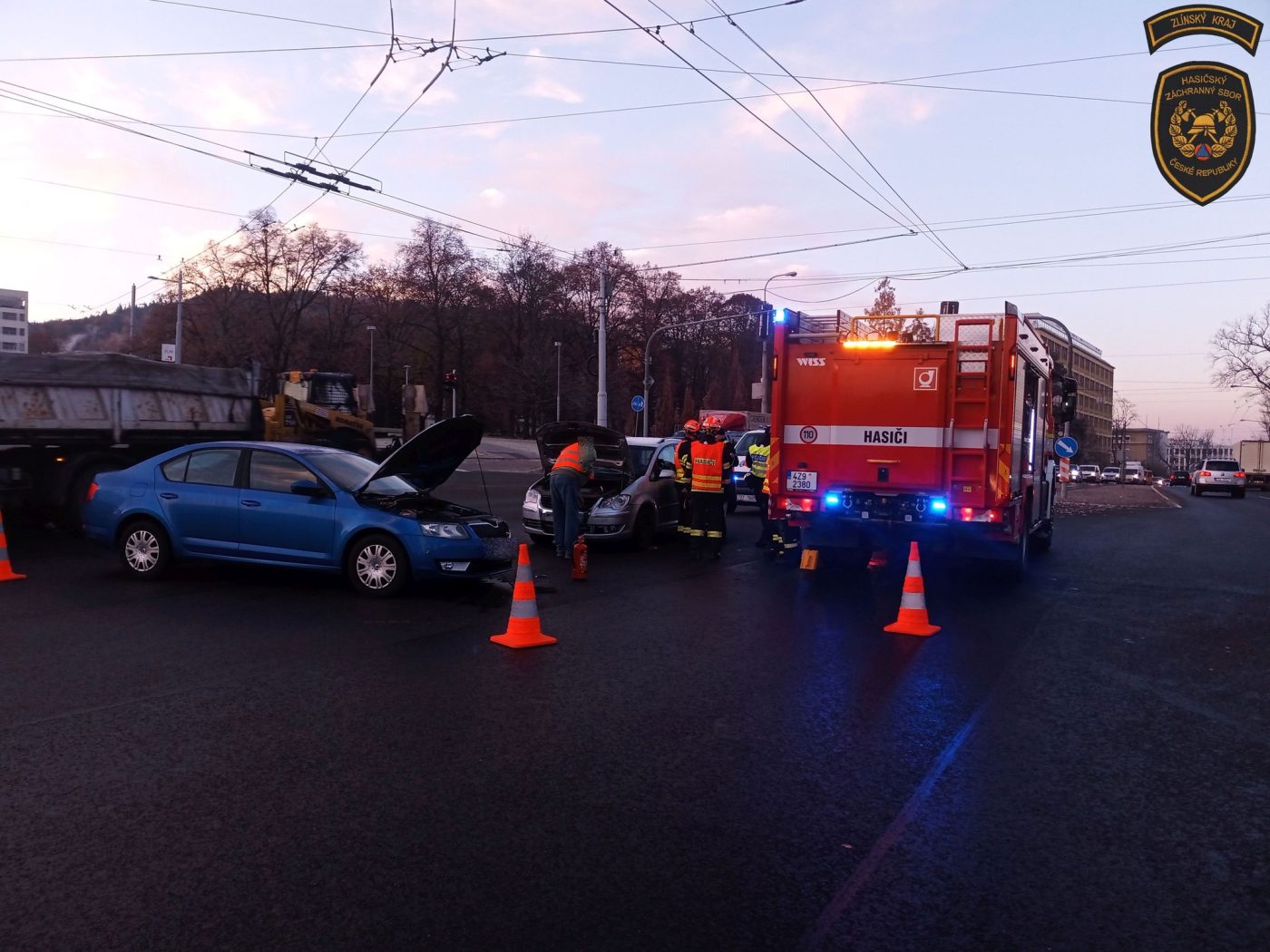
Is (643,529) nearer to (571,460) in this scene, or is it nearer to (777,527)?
(777,527)

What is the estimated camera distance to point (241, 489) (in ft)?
32.0

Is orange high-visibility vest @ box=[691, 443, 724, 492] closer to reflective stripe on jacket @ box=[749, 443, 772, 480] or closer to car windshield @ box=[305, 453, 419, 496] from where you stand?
reflective stripe on jacket @ box=[749, 443, 772, 480]

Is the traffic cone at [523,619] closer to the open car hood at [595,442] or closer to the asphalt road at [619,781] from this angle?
the asphalt road at [619,781]

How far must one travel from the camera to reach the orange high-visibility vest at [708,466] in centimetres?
1273

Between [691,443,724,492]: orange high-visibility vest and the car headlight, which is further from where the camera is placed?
[691,443,724,492]: orange high-visibility vest

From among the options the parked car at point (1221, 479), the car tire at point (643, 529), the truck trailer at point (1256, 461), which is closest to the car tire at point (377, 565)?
the car tire at point (643, 529)

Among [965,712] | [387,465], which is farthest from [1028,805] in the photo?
[387,465]

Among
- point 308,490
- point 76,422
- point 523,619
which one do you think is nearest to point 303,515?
point 308,490

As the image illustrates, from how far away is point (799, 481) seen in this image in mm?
11891

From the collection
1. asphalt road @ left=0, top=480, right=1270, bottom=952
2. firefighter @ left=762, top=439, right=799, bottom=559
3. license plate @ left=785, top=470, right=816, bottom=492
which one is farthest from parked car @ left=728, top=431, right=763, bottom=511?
asphalt road @ left=0, top=480, right=1270, bottom=952

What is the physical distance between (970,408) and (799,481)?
2120mm

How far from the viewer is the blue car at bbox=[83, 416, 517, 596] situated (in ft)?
30.6

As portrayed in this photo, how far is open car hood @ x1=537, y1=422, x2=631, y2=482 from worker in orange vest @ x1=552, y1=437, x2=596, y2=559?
0.46 metres

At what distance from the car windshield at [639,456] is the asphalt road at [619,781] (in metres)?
5.51
